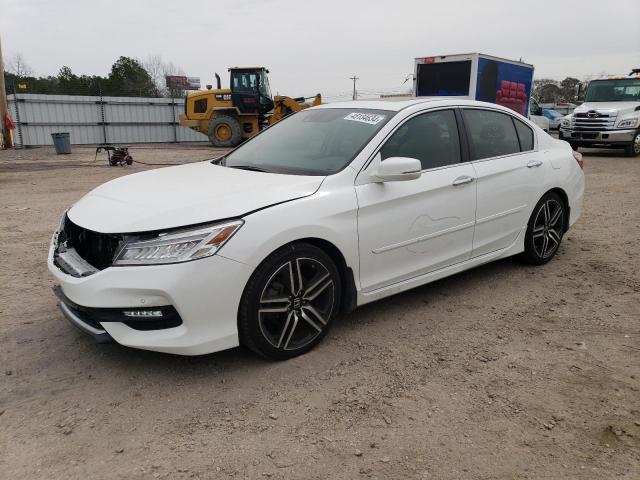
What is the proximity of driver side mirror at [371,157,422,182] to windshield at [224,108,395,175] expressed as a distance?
0.25 metres

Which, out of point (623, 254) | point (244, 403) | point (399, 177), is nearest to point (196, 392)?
point (244, 403)

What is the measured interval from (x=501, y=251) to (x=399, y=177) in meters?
1.69

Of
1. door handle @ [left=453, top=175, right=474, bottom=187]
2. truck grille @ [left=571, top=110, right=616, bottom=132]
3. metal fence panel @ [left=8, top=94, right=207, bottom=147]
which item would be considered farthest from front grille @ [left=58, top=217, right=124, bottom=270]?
metal fence panel @ [left=8, top=94, right=207, bottom=147]

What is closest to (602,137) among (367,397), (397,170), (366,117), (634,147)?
(634,147)

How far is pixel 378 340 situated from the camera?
3.68 meters

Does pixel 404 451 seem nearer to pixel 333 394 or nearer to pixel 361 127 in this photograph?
pixel 333 394

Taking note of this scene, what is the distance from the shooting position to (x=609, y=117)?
1630 cm

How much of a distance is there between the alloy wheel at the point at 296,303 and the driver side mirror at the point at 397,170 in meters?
0.74

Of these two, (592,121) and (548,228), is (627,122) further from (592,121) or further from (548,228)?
(548,228)

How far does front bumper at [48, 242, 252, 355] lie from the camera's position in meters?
2.83

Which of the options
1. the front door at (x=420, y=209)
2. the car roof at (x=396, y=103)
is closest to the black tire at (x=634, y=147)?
the car roof at (x=396, y=103)

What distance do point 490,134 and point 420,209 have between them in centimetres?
128

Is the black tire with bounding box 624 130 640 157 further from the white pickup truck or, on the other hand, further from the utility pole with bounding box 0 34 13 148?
the utility pole with bounding box 0 34 13 148

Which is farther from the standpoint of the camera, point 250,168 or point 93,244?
point 250,168
